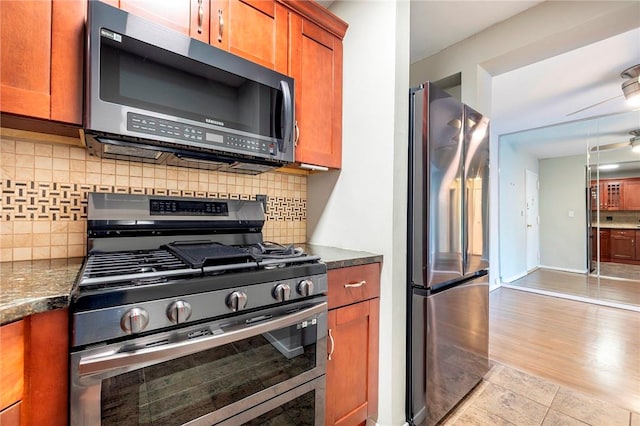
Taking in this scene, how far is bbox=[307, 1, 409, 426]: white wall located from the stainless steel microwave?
0.43 metres

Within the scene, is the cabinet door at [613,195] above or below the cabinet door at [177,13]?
below

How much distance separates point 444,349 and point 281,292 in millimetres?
1067

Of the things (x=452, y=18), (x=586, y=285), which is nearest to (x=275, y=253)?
(x=452, y=18)

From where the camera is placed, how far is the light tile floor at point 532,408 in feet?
5.31

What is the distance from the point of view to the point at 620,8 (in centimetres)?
167

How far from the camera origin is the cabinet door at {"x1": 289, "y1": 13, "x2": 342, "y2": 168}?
157 cm

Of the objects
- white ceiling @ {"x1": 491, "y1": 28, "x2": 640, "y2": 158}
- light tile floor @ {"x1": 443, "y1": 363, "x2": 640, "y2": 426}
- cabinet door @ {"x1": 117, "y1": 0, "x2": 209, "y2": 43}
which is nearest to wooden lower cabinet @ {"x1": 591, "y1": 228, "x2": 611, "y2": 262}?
white ceiling @ {"x1": 491, "y1": 28, "x2": 640, "y2": 158}

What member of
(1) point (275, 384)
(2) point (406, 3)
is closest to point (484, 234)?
(2) point (406, 3)

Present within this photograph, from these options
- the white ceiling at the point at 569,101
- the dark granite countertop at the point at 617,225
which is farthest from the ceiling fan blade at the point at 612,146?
the dark granite countertop at the point at 617,225

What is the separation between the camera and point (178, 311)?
2.82ft

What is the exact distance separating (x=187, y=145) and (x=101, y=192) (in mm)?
494

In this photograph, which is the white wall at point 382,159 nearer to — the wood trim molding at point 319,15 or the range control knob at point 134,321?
the wood trim molding at point 319,15

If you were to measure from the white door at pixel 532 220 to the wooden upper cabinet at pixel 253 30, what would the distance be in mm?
5606

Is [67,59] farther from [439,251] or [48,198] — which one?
[439,251]
